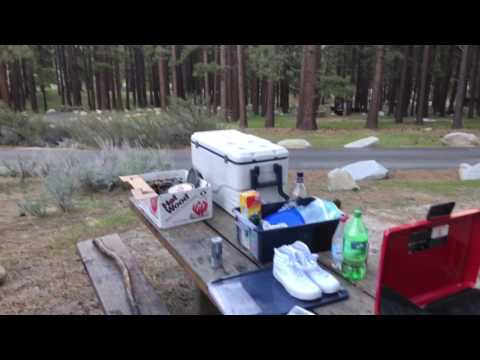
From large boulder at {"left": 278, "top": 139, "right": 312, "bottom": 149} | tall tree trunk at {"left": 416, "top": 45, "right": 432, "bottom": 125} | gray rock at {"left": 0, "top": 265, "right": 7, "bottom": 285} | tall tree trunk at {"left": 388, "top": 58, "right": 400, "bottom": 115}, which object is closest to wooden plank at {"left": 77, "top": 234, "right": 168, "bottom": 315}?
gray rock at {"left": 0, "top": 265, "right": 7, "bottom": 285}

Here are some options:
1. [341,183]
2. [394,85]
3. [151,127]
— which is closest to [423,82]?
[394,85]

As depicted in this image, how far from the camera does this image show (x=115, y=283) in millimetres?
2844

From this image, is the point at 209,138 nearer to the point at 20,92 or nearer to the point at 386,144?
the point at 386,144

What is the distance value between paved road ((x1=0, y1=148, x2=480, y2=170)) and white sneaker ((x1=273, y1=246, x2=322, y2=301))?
6.56 m

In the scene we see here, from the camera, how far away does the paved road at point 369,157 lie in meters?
8.97

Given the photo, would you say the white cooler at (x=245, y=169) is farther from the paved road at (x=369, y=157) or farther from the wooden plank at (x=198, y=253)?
the paved road at (x=369, y=157)

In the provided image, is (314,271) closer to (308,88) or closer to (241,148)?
(241,148)

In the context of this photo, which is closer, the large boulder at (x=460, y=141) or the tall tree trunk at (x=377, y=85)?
the large boulder at (x=460, y=141)

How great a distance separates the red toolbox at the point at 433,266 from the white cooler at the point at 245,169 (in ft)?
3.14

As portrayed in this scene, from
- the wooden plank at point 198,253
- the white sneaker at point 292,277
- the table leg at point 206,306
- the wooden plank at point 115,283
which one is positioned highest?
the white sneaker at point 292,277

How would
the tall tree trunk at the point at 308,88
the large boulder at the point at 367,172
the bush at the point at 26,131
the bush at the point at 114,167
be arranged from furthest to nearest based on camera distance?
the tall tree trunk at the point at 308,88
the bush at the point at 26,131
the large boulder at the point at 367,172
the bush at the point at 114,167

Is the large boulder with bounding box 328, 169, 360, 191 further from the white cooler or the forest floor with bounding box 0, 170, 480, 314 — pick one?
the white cooler

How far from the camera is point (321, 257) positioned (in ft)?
6.59

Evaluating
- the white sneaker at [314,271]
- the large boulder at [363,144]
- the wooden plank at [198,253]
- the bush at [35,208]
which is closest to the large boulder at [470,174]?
the large boulder at [363,144]
